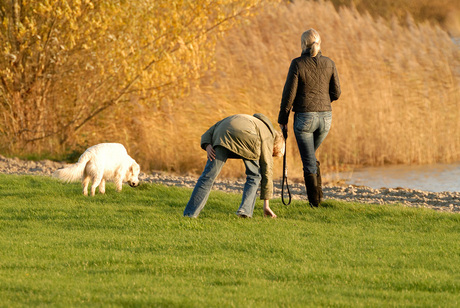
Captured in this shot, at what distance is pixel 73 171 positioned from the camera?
8.03m

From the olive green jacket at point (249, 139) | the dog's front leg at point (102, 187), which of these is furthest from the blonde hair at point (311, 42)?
the dog's front leg at point (102, 187)

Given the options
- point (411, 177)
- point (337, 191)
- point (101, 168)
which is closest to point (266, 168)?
point (101, 168)

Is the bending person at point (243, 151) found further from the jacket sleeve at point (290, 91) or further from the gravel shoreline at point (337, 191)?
the gravel shoreline at point (337, 191)

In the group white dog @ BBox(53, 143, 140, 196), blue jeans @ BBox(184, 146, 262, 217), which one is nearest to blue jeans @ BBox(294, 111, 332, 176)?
blue jeans @ BBox(184, 146, 262, 217)

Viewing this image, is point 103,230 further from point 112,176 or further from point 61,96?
point 61,96

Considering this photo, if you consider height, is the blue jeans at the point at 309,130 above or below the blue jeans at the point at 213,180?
above

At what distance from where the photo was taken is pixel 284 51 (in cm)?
1561

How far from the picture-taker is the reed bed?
522 inches

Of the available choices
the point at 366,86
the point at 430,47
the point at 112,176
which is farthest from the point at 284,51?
the point at 112,176

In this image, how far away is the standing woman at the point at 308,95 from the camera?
765 cm

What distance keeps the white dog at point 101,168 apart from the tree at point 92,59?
14.1ft

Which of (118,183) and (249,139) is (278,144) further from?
(118,183)

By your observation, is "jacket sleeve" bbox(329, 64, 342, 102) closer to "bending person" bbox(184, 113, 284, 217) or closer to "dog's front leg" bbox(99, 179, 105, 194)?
"bending person" bbox(184, 113, 284, 217)

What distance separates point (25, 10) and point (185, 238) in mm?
8041
